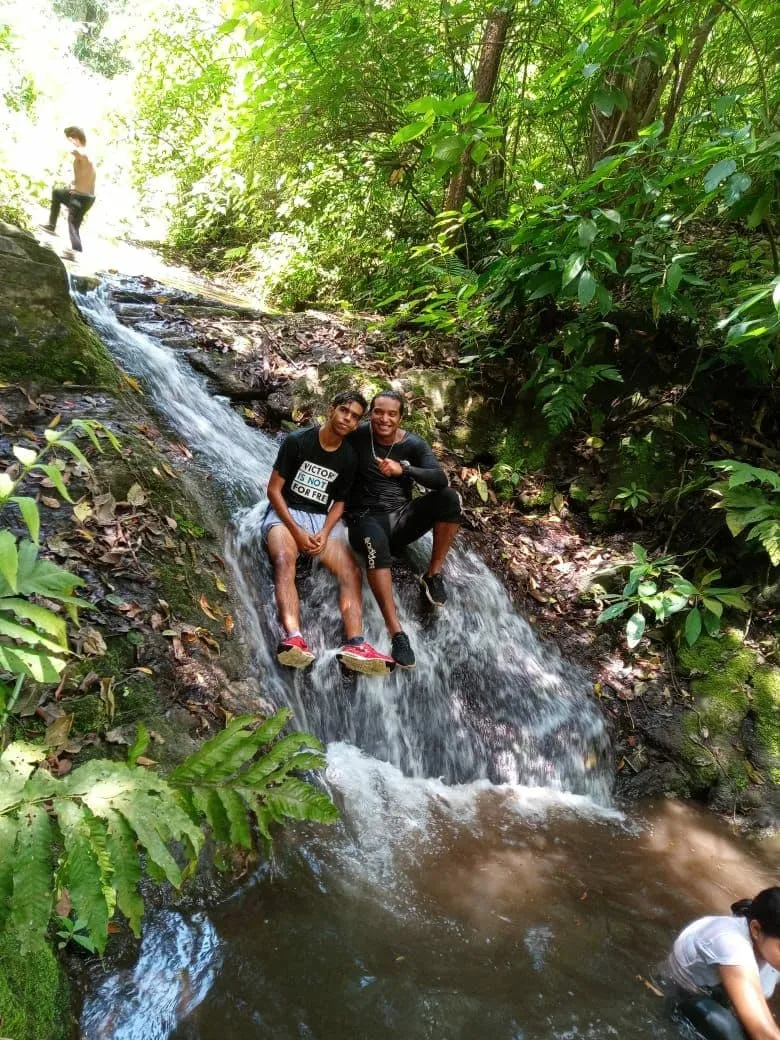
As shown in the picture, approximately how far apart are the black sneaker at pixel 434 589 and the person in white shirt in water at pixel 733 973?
276 cm

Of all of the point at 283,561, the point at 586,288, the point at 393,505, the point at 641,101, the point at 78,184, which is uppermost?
the point at 641,101

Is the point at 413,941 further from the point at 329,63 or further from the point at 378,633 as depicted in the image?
the point at 329,63

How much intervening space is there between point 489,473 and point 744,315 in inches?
112

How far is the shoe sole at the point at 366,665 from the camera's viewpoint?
13.5 ft

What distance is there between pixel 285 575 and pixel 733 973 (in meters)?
3.18

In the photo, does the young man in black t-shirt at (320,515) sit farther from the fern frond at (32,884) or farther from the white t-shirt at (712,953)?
the fern frond at (32,884)

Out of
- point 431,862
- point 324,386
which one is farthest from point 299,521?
point 431,862

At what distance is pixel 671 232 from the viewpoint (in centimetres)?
584

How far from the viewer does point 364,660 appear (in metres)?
4.11

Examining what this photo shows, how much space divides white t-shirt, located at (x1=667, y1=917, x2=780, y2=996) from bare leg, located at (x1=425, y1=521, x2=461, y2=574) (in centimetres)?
290

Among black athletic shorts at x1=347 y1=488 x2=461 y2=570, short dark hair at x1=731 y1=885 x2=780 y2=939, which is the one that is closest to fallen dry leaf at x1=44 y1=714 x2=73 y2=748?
black athletic shorts at x1=347 y1=488 x2=461 y2=570

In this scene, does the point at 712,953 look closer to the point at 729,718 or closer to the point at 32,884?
the point at 729,718

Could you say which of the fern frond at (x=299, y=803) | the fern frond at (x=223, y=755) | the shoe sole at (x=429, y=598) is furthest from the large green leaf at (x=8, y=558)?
the shoe sole at (x=429, y=598)

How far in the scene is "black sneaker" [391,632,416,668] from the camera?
4.43 metres
